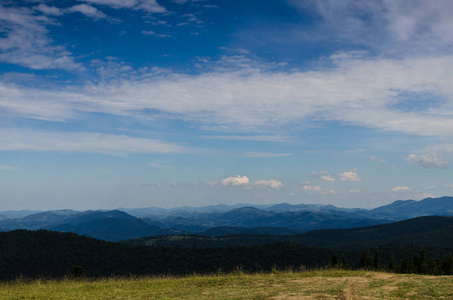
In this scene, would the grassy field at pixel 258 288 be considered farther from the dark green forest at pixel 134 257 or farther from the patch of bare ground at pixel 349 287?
the dark green forest at pixel 134 257

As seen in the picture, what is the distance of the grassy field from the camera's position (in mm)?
15719

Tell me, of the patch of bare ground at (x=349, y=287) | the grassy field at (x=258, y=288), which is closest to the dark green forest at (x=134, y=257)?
the grassy field at (x=258, y=288)

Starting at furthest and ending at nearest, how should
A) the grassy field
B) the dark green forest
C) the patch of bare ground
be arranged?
the dark green forest < the grassy field < the patch of bare ground

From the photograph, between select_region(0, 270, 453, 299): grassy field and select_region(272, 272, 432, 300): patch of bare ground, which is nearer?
select_region(272, 272, 432, 300): patch of bare ground

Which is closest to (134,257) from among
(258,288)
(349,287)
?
(258,288)

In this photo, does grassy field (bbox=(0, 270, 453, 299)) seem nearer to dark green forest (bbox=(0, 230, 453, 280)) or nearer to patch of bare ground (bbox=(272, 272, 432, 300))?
patch of bare ground (bbox=(272, 272, 432, 300))

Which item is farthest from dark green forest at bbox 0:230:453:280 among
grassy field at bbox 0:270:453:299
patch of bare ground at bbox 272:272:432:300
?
patch of bare ground at bbox 272:272:432:300

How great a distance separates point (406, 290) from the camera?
16.3 meters

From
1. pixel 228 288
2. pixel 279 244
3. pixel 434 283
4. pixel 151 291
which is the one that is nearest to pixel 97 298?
pixel 151 291

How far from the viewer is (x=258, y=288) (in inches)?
725

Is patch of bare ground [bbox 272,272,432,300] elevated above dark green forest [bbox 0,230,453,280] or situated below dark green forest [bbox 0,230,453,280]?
above

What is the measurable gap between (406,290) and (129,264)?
127 metres

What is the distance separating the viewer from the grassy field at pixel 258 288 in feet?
51.6

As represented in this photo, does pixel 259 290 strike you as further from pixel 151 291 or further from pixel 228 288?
pixel 151 291
